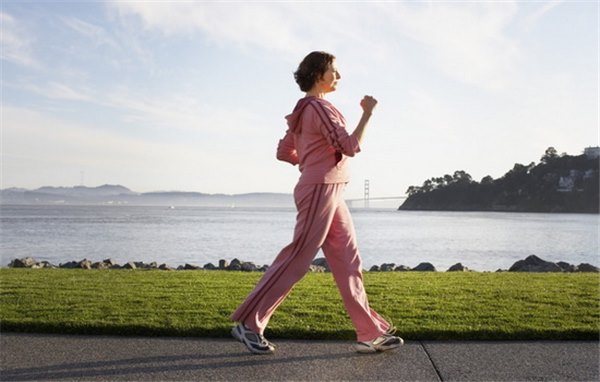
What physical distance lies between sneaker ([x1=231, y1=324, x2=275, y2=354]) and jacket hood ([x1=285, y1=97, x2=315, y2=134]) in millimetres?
1482

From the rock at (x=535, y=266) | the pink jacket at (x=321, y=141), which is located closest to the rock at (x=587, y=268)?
the rock at (x=535, y=266)

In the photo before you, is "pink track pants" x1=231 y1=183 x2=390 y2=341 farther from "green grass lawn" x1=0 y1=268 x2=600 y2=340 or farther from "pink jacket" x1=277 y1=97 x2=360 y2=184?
"green grass lawn" x1=0 y1=268 x2=600 y2=340

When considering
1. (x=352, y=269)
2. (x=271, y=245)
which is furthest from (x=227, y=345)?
(x=271, y=245)

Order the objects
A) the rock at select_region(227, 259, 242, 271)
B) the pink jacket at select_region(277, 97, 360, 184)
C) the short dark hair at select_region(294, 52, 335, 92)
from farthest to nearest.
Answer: the rock at select_region(227, 259, 242, 271) → the short dark hair at select_region(294, 52, 335, 92) → the pink jacket at select_region(277, 97, 360, 184)

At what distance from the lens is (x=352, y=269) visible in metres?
4.57

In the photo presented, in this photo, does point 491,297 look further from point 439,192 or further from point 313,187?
point 439,192

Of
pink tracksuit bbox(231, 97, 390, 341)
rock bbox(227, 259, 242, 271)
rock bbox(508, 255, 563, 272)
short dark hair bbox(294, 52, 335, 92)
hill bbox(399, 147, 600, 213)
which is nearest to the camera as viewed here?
pink tracksuit bbox(231, 97, 390, 341)

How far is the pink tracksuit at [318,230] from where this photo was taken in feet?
14.6

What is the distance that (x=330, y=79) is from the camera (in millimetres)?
4586

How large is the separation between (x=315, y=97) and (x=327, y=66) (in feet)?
0.77

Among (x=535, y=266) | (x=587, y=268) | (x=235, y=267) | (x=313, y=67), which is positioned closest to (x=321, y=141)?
(x=313, y=67)

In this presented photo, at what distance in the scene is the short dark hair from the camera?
4539 millimetres

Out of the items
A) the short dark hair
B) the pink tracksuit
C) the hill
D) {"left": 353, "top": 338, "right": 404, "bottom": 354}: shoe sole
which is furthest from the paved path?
the hill

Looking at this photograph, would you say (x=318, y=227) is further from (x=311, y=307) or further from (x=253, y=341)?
(x=311, y=307)
